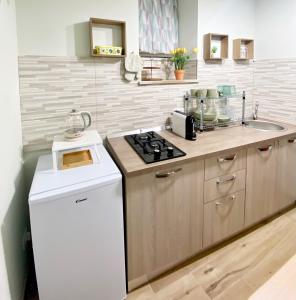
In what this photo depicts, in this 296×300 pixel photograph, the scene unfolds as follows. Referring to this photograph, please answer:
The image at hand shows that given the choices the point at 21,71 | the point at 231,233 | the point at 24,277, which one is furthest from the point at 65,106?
the point at 231,233

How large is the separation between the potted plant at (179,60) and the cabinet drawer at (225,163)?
906mm

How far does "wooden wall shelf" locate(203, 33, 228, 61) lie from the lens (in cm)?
213

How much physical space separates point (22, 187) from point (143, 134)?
0.97m

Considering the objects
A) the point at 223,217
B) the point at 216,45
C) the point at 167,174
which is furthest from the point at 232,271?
the point at 216,45

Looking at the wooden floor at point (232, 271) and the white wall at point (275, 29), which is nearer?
the wooden floor at point (232, 271)

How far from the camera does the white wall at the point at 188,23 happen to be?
6.98 ft

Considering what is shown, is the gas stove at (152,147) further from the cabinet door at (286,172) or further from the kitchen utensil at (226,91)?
the cabinet door at (286,172)

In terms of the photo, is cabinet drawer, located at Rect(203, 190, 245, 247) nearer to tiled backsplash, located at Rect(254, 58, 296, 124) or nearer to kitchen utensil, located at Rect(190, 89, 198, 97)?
kitchen utensil, located at Rect(190, 89, 198, 97)

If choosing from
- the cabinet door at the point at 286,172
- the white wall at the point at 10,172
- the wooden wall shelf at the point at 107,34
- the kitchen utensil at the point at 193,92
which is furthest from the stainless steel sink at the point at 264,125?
the white wall at the point at 10,172

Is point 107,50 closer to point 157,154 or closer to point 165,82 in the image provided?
point 165,82

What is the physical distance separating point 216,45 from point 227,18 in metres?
0.27

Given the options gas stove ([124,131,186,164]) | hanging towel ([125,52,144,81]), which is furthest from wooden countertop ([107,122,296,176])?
hanging towel ([125,52,144,81])

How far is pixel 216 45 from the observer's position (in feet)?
7.52

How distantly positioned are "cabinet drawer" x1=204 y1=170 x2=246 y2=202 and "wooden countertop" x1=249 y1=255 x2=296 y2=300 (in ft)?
3.14
